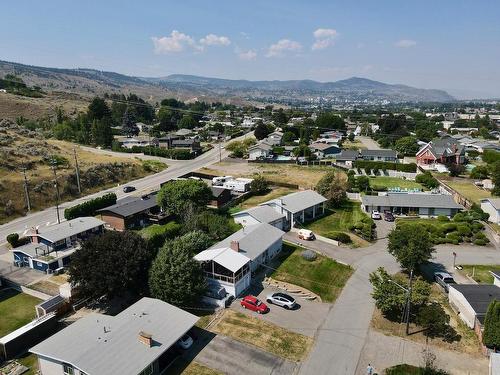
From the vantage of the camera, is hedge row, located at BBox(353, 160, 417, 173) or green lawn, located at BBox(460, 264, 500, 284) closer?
green lawn, located at BBox(460, 264, 500, 284)

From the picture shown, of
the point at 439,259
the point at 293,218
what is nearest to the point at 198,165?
the point at 293,218

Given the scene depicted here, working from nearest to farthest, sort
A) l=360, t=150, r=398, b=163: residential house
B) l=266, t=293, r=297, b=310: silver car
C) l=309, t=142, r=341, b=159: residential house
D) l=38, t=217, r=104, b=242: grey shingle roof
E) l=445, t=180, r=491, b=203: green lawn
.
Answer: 1. l=266, t=293, r=297, b=310: silver car
2. l=38, t=217, r=104, b=242: grey shingle roof
3. l=445, t=180, r=491, b=203: green lawn
4. l=360, t=150, r=398, b=163: residential house
5. l=309, t=142, r=341, b=159: residential house

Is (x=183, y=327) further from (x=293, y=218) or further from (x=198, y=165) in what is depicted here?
(x=198, y=165)

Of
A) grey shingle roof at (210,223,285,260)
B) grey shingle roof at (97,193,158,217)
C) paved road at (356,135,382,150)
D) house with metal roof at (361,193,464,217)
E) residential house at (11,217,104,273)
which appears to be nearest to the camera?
grey shingle roof at (210,223,285,260)

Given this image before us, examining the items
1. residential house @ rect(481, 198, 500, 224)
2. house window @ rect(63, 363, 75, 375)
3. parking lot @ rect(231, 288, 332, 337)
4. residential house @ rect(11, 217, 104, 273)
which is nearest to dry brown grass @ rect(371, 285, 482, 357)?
parking lot @ rect(231, 288, 332, 337)

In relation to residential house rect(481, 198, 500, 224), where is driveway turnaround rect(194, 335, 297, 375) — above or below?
below

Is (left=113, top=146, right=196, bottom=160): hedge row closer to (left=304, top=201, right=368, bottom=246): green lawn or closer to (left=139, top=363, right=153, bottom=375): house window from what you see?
(left=304, top=201, right=368, bottom=246): green lawn

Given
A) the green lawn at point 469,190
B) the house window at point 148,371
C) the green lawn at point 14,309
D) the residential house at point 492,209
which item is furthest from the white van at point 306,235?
the green lawn at point 469,190
